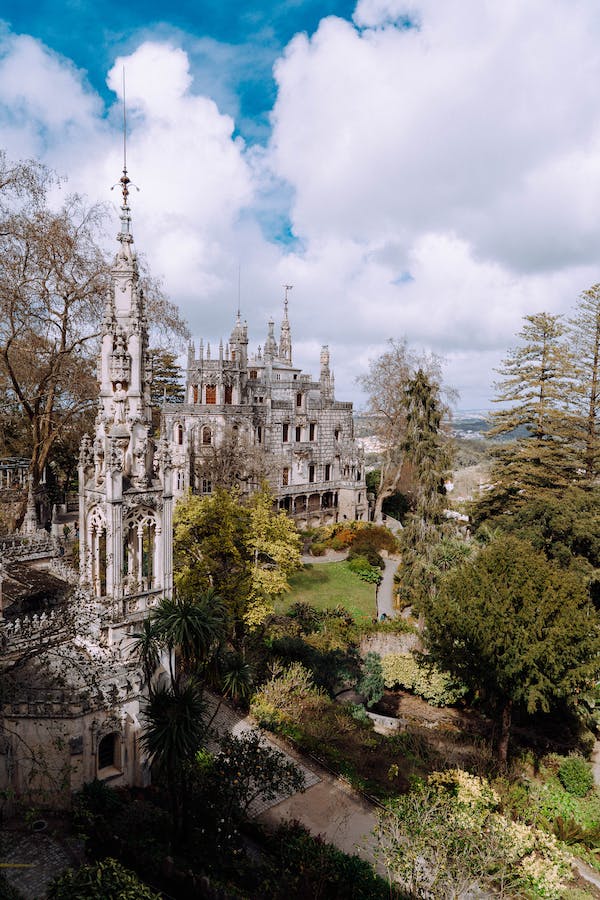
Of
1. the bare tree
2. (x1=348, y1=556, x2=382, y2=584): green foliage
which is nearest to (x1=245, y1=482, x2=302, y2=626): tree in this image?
the bare tree

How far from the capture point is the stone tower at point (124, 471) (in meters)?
15.2

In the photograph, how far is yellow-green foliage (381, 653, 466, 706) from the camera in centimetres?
2325

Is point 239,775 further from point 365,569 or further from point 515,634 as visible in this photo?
point 365,569

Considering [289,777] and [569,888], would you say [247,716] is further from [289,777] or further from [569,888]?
[569,888]

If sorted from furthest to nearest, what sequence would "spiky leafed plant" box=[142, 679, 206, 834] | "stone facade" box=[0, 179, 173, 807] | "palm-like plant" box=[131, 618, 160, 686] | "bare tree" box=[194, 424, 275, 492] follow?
"bare tree" box=[194, 424, 275, 492]
"stone facade" box=[0, 179, 173, 807]
"palm-like plant" box=[131, 618, 160, 686]
"spiky leafed plant" box=[142, 679, 206, 834]

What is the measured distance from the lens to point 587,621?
61.6 feet

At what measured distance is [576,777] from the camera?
1905 cm

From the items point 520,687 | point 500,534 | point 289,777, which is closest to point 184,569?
point 289,777

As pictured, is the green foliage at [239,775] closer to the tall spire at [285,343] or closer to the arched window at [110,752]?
the arched window at [110,752]

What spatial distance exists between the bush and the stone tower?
1581 cm

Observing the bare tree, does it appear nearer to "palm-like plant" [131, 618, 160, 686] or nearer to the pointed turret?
the pointed turret

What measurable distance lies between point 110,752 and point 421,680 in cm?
1423

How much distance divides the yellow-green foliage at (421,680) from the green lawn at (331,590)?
4.75 m

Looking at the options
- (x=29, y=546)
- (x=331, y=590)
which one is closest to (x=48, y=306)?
(x=29, y=546)
